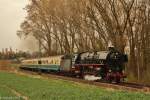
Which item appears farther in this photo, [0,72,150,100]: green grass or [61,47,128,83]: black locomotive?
[61,47,128,83]: black locomotive

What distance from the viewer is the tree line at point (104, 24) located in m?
47.8

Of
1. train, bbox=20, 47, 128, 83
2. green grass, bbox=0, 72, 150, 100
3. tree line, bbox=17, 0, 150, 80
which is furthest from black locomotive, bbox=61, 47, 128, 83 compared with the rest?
green grass, bbox=0, 72, 150, 100

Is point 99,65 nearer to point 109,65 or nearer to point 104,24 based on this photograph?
point 109,65

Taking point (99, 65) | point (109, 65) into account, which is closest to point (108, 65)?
point (109, 65)

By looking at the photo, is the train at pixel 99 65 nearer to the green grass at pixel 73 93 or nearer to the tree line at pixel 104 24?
the tree line at pixel 104 24

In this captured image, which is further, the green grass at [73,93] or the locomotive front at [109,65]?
the locomotive front at [109,65]

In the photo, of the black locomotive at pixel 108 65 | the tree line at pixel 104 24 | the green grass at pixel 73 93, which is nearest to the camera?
the green grass at pixel 73 93

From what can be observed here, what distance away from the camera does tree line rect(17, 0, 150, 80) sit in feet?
157

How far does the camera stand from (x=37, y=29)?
8738cm

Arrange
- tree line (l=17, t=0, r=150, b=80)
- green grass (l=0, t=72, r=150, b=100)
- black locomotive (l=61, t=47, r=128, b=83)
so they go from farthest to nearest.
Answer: tree line (l=17, t=0, r=150, b=80) → black locomotive (l=61, t=47, r=128, b=83) → green grass (l=0, t=72, r=150, b=100)

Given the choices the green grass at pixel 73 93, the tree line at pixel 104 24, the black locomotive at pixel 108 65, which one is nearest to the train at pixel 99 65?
the black locomotive at pixel 108 65

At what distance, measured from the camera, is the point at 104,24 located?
53.9 metres

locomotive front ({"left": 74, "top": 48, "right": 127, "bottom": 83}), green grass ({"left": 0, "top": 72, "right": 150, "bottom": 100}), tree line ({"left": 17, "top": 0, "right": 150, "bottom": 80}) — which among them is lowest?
green grass ({"left": 0, "top": 72, "right": 150, "bottom": 100})

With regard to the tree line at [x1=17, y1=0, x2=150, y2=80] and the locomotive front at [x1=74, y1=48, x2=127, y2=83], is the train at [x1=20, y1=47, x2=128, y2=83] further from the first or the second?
the tree line at [x1=17, y1=0, x2=150, y2=80]
